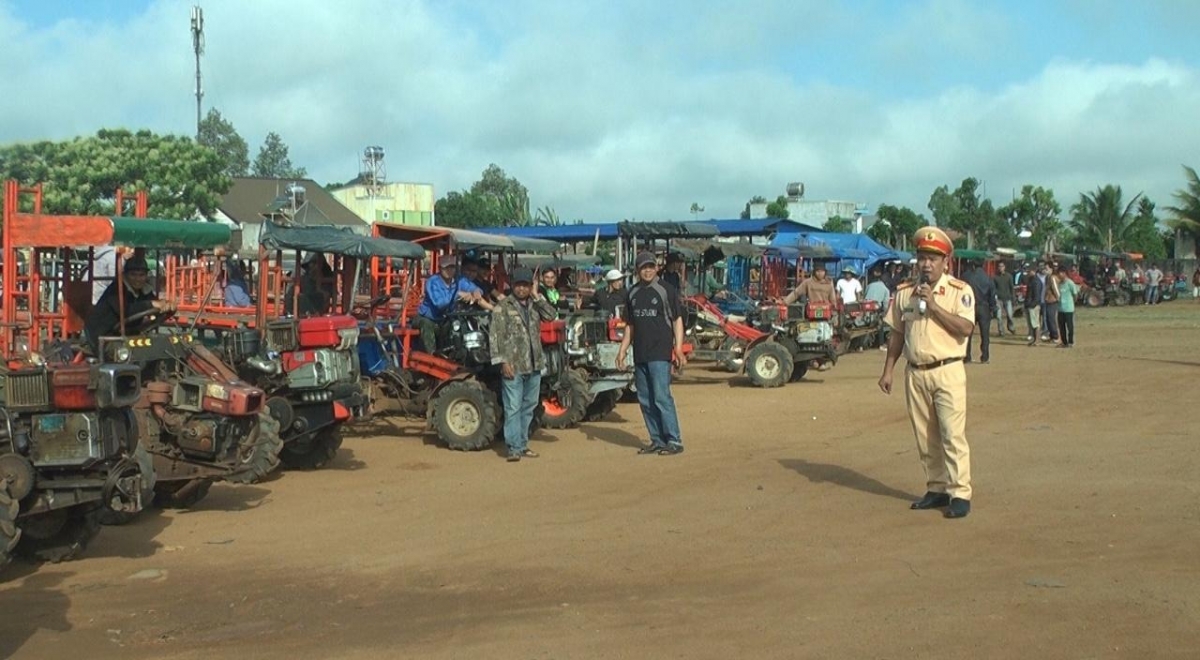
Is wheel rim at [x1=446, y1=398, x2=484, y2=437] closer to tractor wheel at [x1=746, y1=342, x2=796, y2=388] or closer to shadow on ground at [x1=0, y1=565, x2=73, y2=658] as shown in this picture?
shadow on ground at [x1=0, y1=565, x2=73, y2=658]

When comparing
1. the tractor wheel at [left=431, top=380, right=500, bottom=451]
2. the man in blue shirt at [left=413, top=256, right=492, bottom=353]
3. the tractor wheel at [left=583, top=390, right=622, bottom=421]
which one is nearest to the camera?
the tractor wheel at [left=431, top=380, right=500, bottom=451]

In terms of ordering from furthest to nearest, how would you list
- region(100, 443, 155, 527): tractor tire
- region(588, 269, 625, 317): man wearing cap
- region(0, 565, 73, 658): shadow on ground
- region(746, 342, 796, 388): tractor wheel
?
region(746, 342, 796, 388): tractor wheel < region(588, 269, 625, 317): man wearing cap < region(100, 443, 155, 527): tractor tire < region(0, 565, 73, 658): shadow on ground

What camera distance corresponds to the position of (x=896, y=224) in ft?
191

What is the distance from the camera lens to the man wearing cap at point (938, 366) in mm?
8547

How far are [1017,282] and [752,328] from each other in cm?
2693

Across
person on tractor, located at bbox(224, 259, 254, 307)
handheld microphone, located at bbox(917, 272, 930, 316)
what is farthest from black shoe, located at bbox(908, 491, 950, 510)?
person on tractor, located at bbox(224, 259, 254, 307)

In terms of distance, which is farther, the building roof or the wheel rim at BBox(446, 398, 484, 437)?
the building roof

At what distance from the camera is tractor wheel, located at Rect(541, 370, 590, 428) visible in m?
13.7

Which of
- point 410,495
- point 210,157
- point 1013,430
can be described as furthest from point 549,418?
point 210,157

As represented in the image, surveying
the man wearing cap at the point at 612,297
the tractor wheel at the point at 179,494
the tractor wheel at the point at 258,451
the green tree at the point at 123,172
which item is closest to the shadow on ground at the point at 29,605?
the tractor wheel at the point at 179,494

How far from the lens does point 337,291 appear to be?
13359 millimetres

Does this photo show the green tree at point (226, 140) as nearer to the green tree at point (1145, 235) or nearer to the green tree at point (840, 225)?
the green tree at point (840, 225)

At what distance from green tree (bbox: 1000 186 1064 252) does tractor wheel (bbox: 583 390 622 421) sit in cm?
5372

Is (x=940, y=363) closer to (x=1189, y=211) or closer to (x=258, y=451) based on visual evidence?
(x=258, y=451)
